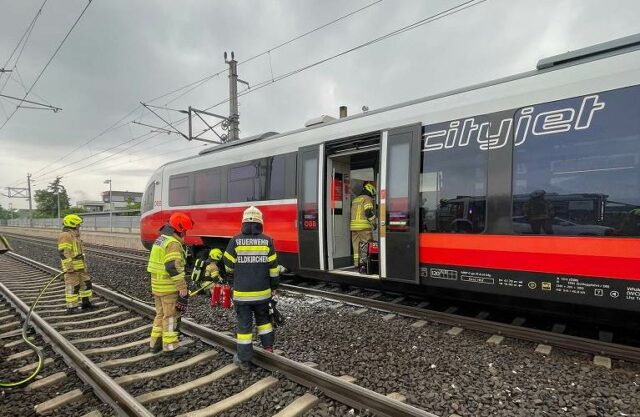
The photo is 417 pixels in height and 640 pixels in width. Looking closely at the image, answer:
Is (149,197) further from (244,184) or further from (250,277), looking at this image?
(250,277)

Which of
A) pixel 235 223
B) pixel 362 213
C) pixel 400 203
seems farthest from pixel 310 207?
pixel 235 223

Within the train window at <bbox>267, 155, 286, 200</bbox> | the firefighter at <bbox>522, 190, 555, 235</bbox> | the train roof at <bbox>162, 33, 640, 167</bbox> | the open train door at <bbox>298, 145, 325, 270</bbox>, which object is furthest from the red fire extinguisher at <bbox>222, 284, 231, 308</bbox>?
the firefighter at <bbox>522, 190, 555, 235</bbox>

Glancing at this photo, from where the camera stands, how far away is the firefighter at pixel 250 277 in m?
4.01

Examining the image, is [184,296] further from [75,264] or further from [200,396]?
[75,264]

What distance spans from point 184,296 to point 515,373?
12.0 ft

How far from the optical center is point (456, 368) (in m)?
3.85

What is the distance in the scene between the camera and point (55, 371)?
13.3 ft

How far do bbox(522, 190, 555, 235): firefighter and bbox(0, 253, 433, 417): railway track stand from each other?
8.87 feet

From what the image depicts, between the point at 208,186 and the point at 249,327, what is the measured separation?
19.9ft

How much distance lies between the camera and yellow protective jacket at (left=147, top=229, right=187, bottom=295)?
14.5ft

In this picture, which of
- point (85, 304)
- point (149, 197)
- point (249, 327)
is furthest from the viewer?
point (149, 197)

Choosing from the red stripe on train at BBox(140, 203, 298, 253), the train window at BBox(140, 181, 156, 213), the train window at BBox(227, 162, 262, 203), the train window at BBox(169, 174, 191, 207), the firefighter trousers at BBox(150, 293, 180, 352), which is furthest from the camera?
the train window at BBox(140, 181, 156, 213)

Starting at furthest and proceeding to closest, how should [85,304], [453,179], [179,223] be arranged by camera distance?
1. [85,304]
2. [453,179]
3. [179,223]

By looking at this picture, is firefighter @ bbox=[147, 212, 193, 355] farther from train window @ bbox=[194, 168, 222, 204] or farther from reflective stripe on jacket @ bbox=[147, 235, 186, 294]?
train window @ bbox=[194, 168, 222, 204]
